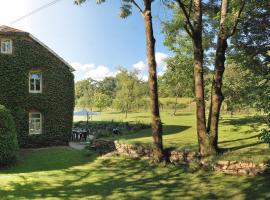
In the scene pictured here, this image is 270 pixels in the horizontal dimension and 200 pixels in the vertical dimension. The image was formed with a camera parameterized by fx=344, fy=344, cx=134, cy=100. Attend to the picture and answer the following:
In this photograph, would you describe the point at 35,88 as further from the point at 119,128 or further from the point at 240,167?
the point at 240,167

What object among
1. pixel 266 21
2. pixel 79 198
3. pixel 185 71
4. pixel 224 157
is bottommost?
pixel 79 198

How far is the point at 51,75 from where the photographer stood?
91.3 feet

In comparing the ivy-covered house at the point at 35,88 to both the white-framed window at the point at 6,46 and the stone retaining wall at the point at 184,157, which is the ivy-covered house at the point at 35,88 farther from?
the stone retaining wall at the point at 184,157

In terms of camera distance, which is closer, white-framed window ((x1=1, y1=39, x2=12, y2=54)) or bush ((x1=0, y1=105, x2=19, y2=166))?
bush ((x1=0, y1=105, x2=19, y2=166))

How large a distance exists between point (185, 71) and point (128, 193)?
21791 mm

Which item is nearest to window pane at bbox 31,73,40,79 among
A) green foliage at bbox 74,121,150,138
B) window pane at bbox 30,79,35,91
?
window pane at bbox 30,79,35,91

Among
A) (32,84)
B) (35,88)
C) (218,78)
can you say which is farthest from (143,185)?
(32,84)

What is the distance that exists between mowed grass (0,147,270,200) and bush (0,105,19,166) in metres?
0.59

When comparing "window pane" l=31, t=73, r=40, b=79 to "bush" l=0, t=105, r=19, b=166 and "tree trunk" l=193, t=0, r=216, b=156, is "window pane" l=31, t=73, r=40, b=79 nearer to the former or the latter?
"bush" l=0, t=105, r=19, b=166

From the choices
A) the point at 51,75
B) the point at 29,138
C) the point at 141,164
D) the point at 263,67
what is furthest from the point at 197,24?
the point at 29,138

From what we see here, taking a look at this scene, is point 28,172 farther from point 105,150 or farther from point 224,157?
point 224,157

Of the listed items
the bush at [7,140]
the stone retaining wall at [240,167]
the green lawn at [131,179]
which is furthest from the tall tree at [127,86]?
the stone retaining wall at [240,167]

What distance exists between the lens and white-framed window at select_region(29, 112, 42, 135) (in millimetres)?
27100

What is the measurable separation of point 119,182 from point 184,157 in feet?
12.2
